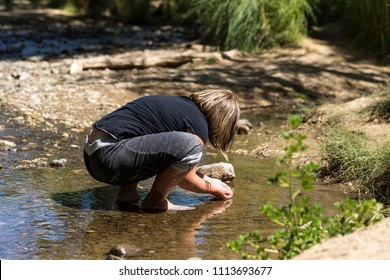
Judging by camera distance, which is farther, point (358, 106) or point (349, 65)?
point (349, 65)

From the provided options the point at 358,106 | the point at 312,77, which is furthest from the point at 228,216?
the point at 312,77

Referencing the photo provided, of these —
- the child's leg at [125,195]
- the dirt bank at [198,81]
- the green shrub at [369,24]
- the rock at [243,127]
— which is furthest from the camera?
the green shrub at [369,24]

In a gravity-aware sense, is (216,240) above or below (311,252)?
below

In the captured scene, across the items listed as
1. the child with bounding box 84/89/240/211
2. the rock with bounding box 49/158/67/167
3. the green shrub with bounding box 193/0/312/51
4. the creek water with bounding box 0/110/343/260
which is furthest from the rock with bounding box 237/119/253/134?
the green shrub with bounding box 193/0/312/51

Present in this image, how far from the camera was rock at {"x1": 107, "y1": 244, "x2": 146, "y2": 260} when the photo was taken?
483cm

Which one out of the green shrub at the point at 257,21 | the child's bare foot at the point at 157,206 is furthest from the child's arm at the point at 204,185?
the green shrub at the point at 257,21

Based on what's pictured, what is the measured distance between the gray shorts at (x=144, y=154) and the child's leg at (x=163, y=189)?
5 cm

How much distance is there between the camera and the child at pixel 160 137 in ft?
18.8

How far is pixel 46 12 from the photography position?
861 inches

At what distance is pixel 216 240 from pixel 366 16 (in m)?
8.06

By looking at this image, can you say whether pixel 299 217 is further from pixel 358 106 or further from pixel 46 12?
pixel 46 12

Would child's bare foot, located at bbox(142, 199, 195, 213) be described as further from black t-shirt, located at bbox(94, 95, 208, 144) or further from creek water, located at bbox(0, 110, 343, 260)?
black t-shirt, located at bbox(94, 95, 208, 144)

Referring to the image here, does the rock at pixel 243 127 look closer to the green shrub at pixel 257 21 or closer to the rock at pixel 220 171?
the rock at pixel 220 171

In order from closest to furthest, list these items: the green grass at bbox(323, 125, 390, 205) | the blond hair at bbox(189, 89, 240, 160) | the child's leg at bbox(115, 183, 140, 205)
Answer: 1. the blond hair at bbox(189, 89, 240, 160)
2. the child's leg at bbox(115, 183, 140, 205)
3. the green grass at bbox(323, 125, 390, 205)
